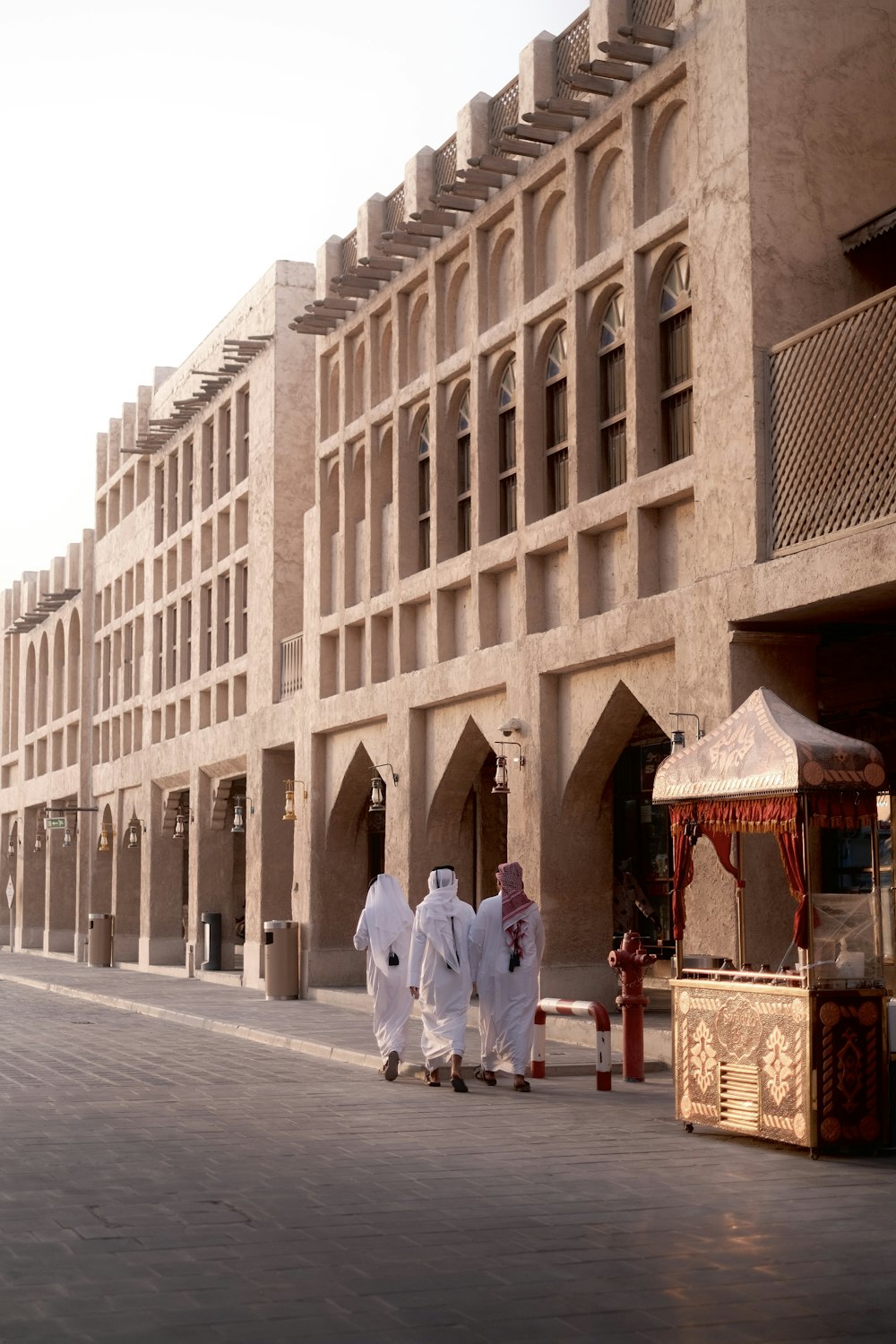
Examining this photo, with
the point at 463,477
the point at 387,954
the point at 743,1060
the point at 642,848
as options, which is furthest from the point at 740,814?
the point at 642,848

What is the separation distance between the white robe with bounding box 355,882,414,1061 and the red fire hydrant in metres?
1.95

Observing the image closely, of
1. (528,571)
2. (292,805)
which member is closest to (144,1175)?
(528,571)

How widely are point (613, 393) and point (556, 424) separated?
1.42 m

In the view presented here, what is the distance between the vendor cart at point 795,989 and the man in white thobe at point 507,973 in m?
2.63

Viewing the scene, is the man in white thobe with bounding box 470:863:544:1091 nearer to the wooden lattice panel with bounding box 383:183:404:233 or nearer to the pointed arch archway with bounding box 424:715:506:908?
the pointed arch archway with bounding box 424:715:506:908

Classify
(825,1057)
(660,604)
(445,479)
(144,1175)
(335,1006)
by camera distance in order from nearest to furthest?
(144,1175)
(825,1057)
(660,604)
(445,479)
(335,1006)

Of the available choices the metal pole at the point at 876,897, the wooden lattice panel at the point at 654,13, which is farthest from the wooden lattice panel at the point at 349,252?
the metal pole at the point at 876,897

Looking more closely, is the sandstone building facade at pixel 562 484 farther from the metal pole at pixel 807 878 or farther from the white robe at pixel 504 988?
the metal pole at pixel 807 878

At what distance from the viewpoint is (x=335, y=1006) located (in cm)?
2473

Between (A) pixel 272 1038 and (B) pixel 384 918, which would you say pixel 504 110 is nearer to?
(B) pixel 384 918

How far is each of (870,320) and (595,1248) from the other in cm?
864

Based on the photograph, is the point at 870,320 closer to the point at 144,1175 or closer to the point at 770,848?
the point at 770,848

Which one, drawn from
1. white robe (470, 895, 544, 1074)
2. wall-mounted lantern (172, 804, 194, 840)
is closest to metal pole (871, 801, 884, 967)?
white robe (470, 895, 544, 1074)

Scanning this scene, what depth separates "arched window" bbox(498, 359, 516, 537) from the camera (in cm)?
2134
